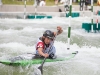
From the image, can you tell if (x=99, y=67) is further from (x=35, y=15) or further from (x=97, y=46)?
(x=35, y=15)

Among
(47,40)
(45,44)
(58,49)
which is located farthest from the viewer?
(58,49)

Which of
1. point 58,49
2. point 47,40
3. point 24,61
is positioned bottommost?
point 58,49

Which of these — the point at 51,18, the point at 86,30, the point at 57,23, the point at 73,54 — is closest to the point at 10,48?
the point at 73,54

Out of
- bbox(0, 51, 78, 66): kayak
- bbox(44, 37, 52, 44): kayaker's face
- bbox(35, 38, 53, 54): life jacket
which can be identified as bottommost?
bbox(0, 51, 78, 66): kayak

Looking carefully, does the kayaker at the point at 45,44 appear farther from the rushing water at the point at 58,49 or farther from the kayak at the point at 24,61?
the rushing water at the point at 58,49

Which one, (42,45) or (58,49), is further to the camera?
(58,49)

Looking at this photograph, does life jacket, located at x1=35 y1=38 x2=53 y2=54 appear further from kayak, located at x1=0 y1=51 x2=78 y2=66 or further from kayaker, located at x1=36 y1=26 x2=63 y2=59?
kayak, located at x1=0 y1=51 x2=78 y2=66

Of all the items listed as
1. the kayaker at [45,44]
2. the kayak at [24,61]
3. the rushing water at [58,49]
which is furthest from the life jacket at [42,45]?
the rushing water at [58,49]

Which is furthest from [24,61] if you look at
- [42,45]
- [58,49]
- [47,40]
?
[58,49]

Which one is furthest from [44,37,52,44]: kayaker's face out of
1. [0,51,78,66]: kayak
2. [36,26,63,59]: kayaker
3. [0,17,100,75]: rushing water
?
[0,17,100,75]: rushing water

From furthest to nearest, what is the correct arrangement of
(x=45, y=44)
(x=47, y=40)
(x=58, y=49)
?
1. (x=58, y=49)
2. (x=45, y=44)
3. (x=47, y=40)

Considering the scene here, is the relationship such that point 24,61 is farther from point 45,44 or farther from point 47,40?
point 47,40

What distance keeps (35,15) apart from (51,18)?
1.42 meters

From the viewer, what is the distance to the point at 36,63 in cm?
774
